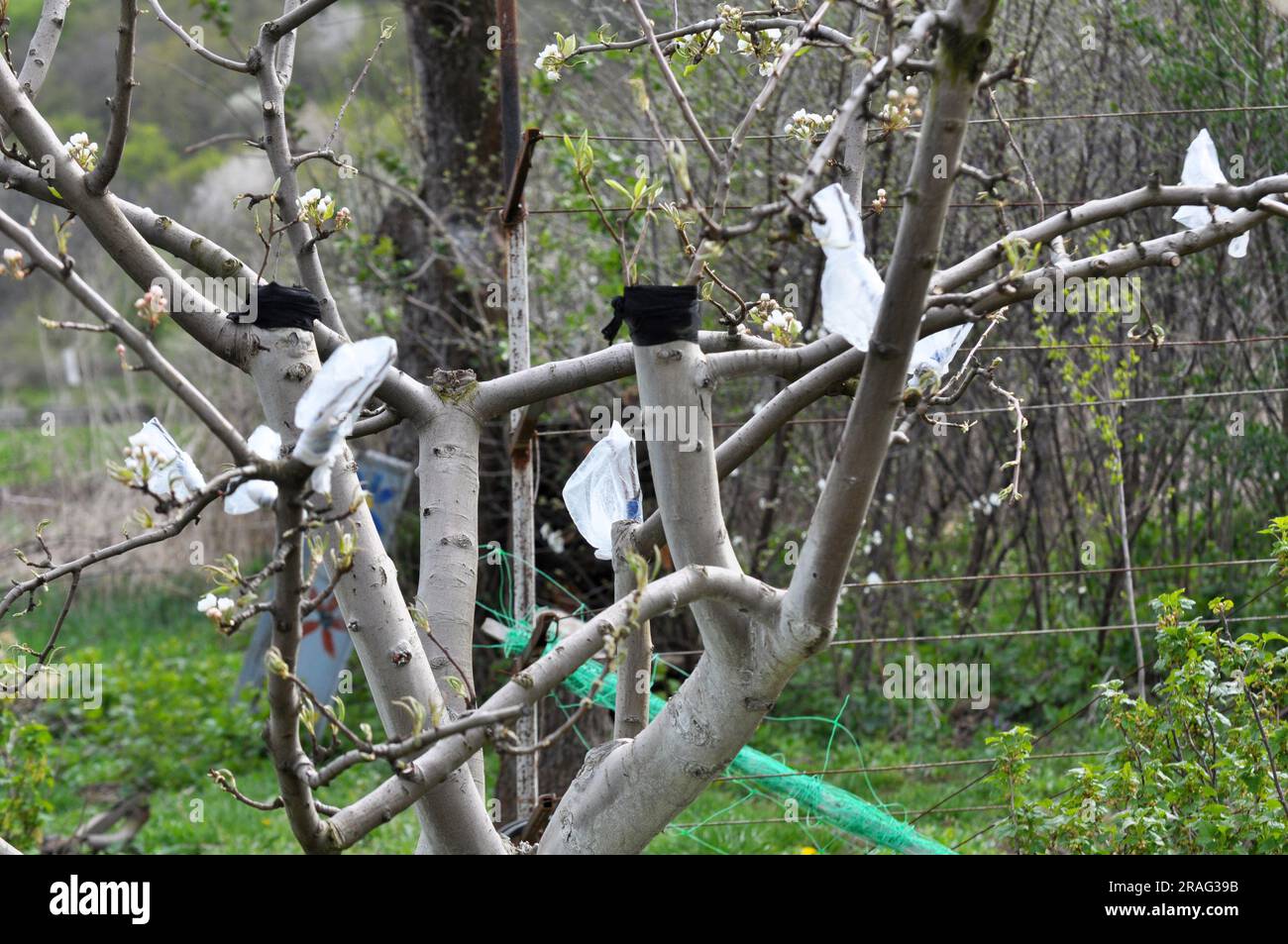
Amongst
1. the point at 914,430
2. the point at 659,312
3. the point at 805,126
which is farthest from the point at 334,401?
the point at 914,430

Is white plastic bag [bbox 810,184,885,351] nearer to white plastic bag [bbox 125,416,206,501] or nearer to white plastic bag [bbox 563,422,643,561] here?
white plastic bag [bbox 563,422,643,561]

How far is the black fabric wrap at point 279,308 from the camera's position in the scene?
191 centimetres

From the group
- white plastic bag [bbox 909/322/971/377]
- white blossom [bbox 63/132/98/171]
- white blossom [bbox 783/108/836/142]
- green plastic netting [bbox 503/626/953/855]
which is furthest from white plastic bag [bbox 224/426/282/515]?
green plastic netting [bbox 503/626/953/855]

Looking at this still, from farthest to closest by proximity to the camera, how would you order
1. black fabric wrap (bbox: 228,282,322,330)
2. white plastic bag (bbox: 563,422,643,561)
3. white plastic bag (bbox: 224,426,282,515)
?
white plastic bag (bbox: 563,422,643,561)
black fabric wrap (bbox: 228,282,322,330)
white plastic bag (bbox: 224,426,282,515)

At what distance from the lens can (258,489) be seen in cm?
155

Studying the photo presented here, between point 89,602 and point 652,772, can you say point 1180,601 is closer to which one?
point 652,772

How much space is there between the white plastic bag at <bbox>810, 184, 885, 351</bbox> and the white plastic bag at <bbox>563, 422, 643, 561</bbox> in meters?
0.72

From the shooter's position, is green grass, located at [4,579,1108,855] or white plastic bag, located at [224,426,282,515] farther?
green grass, located at [4,579,1108,855]

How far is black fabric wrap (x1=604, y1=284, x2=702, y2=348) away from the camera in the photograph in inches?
69.9

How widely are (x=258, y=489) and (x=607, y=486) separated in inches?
37.3

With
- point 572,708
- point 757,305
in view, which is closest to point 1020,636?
point 572,708

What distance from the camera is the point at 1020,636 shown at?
625 cm

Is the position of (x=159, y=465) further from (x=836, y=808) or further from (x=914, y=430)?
(x=914, y=430)

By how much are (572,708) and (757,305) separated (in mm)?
2527
